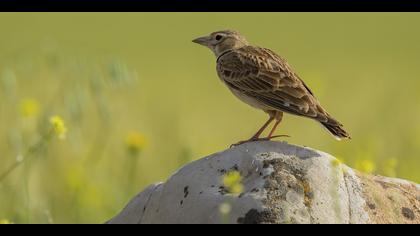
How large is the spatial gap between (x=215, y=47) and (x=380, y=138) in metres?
4.46

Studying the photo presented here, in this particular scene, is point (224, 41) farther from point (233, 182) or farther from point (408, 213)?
point (233, 182)

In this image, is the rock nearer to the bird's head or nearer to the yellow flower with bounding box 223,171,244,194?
the yellow flower with bounding box 223,171,244,194

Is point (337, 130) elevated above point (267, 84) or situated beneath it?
situated beneath

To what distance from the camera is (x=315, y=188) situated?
24.3 ft

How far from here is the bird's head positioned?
1144 cm

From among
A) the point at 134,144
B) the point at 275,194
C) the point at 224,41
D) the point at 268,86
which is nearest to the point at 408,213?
the point at 275,194

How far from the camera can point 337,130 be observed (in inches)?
360

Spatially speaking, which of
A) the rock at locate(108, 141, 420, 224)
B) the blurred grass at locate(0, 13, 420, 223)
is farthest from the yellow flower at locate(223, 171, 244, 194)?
the blurred grass at locate(0, 13, 420, 223)

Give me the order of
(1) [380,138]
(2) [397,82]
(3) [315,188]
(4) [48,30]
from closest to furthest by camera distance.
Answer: (3) [315,188]
(1) [380,138]
(2) [397,82]
(4) [48,30]

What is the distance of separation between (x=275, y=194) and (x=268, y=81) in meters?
2.92

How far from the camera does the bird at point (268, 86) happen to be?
941 cm

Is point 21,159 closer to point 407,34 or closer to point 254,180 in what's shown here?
point 254,180

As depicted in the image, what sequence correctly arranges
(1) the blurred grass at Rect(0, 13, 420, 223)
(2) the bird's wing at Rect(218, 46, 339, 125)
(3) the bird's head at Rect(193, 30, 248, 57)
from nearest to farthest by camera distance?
(2) the bird's wing at Rect(218, 46, 339, 125)
(1) the blurred grass at Rect(0, 13, 420, 223)
(3) the bird's head at Rect(193, 30, 248, 57)
